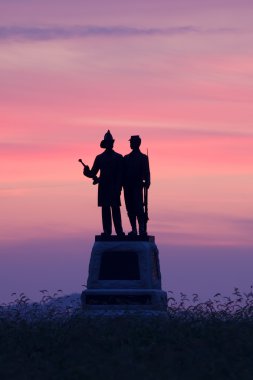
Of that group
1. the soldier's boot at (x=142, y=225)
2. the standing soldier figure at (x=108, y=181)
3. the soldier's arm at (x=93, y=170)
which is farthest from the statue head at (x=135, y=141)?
the soldier's boot at (x=142, y=225)

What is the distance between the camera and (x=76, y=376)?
52.2 feet

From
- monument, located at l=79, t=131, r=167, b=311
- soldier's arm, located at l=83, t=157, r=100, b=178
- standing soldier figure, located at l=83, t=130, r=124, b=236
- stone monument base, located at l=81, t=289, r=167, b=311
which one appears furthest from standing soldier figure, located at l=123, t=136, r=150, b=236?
stone monument base, located at l=81, t=289, r=167, b=311

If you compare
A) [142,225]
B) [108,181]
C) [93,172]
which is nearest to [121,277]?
[142,225]

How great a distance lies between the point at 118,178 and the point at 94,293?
9.47 ft

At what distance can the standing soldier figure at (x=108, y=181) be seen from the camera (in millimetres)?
23234

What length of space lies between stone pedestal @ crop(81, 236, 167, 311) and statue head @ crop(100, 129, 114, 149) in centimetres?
227

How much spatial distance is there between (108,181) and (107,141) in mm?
993

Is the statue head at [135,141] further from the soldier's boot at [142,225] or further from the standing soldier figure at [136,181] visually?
the soldier's boot at [142,225]

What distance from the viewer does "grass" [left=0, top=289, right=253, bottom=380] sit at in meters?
16.4

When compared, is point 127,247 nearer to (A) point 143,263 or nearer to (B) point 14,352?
(A) point 143,263

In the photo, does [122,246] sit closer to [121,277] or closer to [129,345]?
[121,277]

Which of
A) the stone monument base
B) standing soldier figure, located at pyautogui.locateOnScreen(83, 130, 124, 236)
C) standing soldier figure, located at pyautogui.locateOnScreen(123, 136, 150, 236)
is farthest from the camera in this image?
standing soldier figure, located at pyautogui.locateOnScreen(123, 136, 150, 236)

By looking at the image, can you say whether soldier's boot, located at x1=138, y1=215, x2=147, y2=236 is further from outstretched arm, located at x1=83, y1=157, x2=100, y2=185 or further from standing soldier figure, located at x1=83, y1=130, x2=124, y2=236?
outstretched arm, located at x1=83, y1=157, x2=100, y2=185

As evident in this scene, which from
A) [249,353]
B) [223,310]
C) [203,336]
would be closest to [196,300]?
[223,310]
